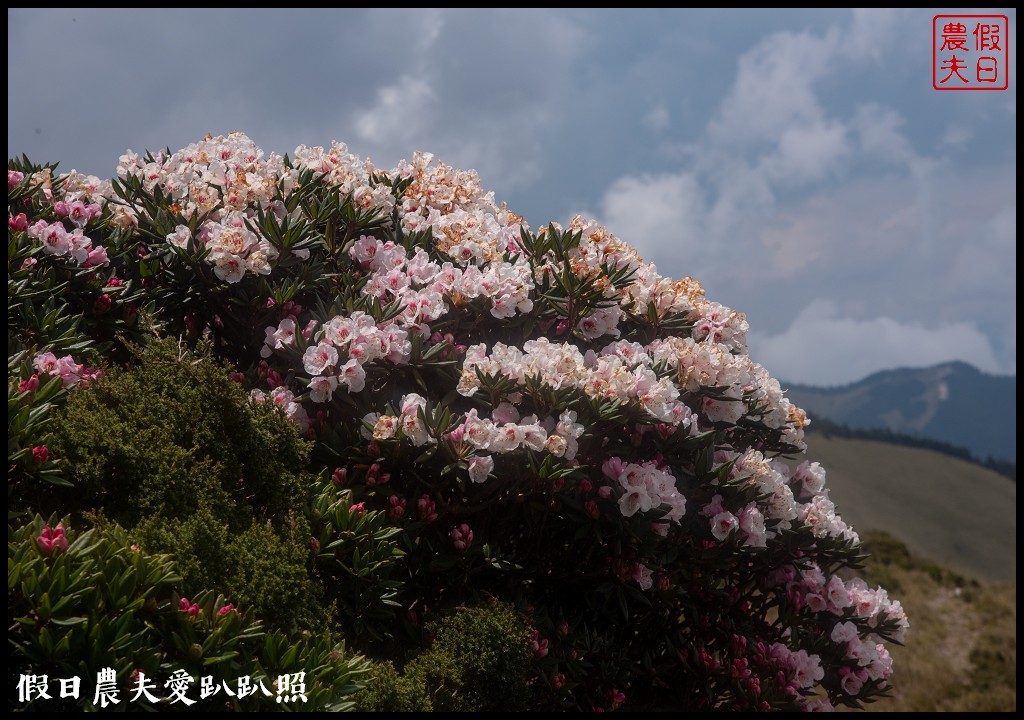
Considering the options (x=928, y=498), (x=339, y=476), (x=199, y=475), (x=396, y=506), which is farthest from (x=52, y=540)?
(x=928, y=498)

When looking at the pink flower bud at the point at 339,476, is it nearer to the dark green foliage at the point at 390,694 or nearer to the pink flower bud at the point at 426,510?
the pink flower bud at the point at 426,510

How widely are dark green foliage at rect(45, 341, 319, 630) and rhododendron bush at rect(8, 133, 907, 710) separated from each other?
0.27 feet

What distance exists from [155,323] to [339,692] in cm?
238

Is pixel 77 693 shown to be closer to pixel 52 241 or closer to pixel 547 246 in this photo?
pixel 52 241

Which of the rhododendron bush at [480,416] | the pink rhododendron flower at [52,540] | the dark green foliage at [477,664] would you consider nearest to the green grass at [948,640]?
the rhododendron bush at [480,416]

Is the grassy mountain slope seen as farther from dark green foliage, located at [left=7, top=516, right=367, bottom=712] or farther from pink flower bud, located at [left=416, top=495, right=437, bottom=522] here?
dark green foliage, located at [left=7, top=516, right=367, bottom=712]

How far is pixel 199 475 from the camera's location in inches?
133

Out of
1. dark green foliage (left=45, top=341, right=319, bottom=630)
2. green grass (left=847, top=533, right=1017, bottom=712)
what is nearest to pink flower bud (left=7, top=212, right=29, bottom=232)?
dark green foliage (left=45, top=341, right=319, bottom=630)

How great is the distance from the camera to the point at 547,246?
4.79 m

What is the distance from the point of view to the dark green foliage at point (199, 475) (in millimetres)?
3164

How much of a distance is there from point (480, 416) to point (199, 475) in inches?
54.5

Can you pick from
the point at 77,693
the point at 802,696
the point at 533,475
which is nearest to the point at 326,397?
the point at 533,475

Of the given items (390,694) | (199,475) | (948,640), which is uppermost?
(199,475)

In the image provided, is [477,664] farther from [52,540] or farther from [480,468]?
[52,540]
